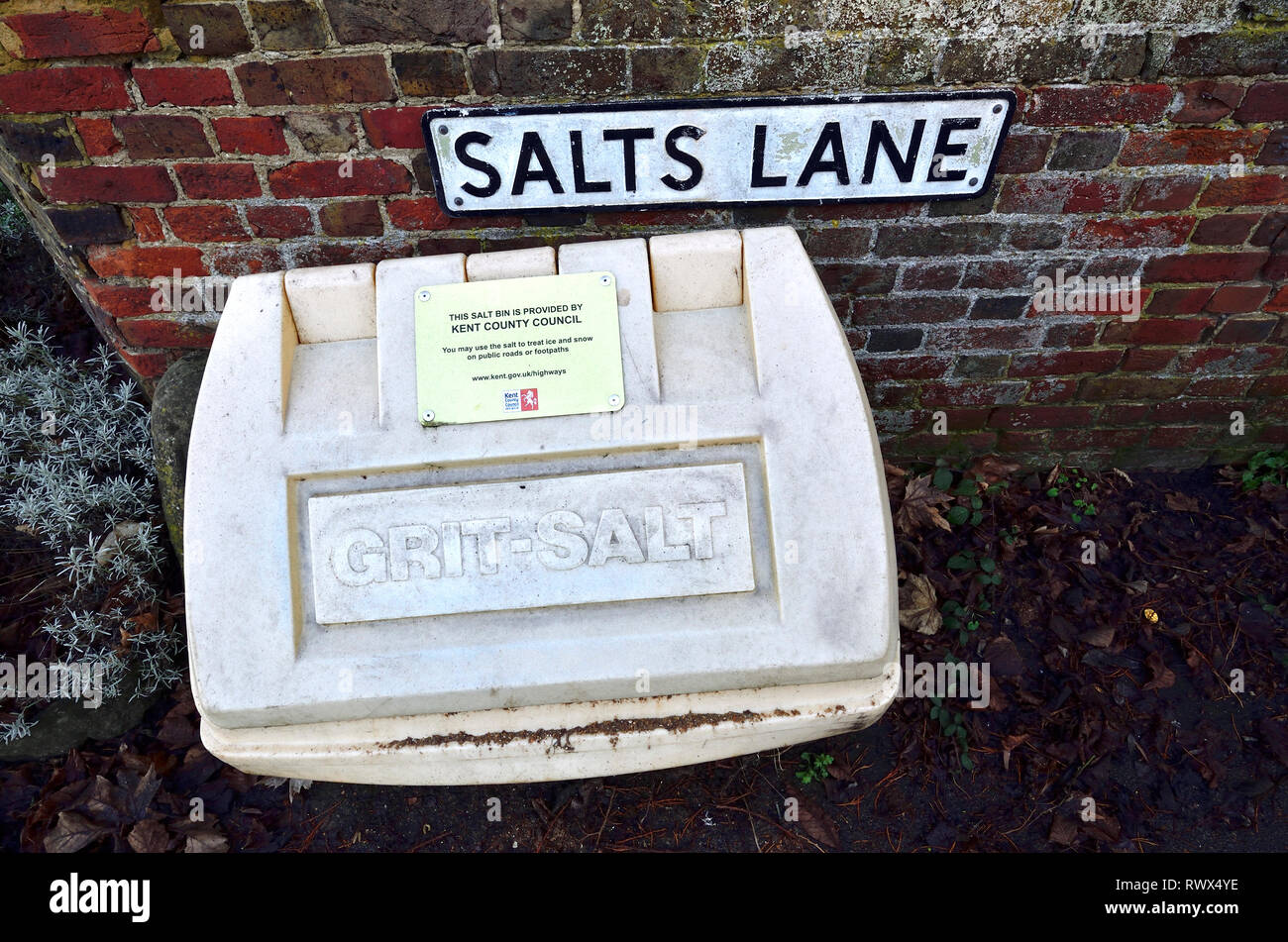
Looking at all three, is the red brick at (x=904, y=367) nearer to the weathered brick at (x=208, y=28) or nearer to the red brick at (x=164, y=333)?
the weathered brick at (x=208, y=28)

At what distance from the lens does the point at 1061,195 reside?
6.25ft

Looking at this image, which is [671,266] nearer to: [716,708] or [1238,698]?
[716,708]

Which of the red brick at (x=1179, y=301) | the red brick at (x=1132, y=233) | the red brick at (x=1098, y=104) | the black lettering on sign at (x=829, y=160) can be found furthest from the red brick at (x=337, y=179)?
the red brick at (x=1179, y=301)

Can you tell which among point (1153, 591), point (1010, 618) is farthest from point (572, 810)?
point (1153, 591)

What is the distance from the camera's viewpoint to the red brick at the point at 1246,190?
188 centimetres

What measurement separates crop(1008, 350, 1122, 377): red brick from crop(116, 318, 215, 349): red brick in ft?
7.84

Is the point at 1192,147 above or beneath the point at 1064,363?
above

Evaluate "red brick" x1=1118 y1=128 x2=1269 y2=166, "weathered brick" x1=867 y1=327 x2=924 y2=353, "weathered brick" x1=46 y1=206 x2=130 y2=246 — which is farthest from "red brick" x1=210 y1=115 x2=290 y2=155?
"red brick" x1=1118 y1=128 x2=1269 y2=166

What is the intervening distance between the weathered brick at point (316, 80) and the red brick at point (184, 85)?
0.15 feet

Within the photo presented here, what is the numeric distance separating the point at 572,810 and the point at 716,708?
2.70 ft

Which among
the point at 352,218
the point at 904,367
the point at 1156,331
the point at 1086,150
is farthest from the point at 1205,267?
the point at 352,218

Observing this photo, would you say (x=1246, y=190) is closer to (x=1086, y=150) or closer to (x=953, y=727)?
(x=1086, y=150)

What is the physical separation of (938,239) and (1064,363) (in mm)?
689

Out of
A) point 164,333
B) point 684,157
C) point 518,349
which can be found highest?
point 684,157
